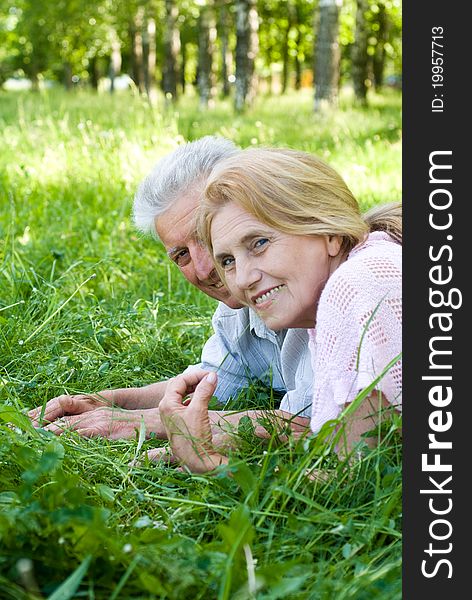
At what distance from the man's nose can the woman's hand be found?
2.69 feet

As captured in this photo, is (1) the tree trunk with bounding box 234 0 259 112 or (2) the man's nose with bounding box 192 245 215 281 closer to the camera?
(2) the man's nose with bounding box 192 245 215 281

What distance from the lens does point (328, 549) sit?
219 cm

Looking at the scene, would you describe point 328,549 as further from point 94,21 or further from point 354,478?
point 94,21

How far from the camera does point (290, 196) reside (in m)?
2.85

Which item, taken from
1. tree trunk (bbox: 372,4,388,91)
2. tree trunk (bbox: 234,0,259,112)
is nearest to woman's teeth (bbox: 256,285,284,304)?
tree trunk (bbox: 234,0,259,112)

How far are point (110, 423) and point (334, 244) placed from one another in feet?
3.88

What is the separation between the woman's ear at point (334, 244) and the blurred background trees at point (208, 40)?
5436 mm

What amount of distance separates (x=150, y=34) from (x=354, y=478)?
22.3 meters

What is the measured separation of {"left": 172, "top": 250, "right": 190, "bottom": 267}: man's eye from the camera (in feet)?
12.3

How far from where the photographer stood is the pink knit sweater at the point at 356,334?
2.47 m

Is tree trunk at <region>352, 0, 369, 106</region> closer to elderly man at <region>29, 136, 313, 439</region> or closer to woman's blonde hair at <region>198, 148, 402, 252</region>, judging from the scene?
elderly man at <region>29, 136, 313, 439</region>

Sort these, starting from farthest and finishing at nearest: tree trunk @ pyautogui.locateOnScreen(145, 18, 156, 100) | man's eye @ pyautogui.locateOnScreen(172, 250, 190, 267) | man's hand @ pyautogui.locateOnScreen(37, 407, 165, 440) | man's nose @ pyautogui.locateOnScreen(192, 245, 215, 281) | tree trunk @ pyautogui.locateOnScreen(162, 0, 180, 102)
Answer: tree trunk @ pyautogui.locateOnScreen(145, 18, 156, 100), tree trunk @ pyautogui.locateOnScreen(162, 0, 180, 102), man's eye @ pyautogui.locateOnScreen(172, 250, 190, 267), man's nose @ pyautogui.locateOnScreen(192, 245, 215, 281), man's hand @ pyautogui.locateOnScreen(37, 407, 165, 440)

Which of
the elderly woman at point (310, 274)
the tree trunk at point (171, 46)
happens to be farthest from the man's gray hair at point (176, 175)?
the tree trunk at point (171, 46)

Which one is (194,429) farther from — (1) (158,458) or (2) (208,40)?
(2) (208,40)
